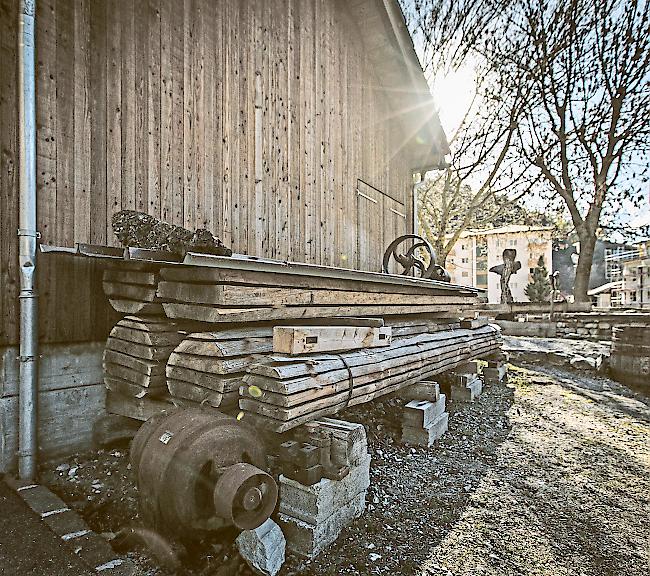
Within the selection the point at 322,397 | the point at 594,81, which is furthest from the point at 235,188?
the point at 594,81

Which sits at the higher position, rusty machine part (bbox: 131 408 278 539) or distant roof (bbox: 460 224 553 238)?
→ distant roof (bbox: 460 224 553 238)

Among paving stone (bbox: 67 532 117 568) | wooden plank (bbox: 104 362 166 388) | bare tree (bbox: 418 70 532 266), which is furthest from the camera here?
bare tree (bbox: 418 70 532 266)

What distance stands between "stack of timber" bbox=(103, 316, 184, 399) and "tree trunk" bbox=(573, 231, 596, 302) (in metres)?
19.0

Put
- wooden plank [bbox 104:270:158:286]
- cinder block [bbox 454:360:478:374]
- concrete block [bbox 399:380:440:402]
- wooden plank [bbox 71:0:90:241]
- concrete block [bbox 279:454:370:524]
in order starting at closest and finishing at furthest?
concrete block [bbox 279:454:370:524], wooden plank [bbox 104:270:158:286], wooden plank [bbox 71:0:90:241], concrete block [bbox 399:380:440:402], cinder block [bbox 454:360:478:374]

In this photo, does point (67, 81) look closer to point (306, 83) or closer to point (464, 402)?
point (306, 83)

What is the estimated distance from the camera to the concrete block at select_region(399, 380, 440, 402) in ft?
15.6

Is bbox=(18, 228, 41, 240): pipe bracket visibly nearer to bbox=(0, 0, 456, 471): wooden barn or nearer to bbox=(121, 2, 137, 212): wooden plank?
bbox=(0, 0, 456, 471): wooden barn

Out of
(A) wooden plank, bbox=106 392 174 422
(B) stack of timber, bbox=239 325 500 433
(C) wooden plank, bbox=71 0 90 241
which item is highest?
(C) wooden plank, bbox=71 0 90 241

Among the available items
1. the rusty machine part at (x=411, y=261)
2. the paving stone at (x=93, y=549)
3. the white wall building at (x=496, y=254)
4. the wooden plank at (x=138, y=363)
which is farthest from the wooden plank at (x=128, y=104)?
the white wall building at (x=496, y=254)

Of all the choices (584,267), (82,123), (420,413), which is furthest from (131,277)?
(584,267)

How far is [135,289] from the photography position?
3.50 m

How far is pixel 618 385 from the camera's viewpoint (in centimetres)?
800

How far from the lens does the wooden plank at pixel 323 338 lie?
9.88ft

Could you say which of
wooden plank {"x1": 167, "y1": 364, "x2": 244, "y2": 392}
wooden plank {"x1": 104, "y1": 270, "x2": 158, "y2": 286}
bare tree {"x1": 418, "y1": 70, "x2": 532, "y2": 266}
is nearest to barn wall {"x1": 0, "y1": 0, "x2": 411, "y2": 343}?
wooden plank {"x1": 104, "y1": 270, "x2": 158, "y2": 286}
